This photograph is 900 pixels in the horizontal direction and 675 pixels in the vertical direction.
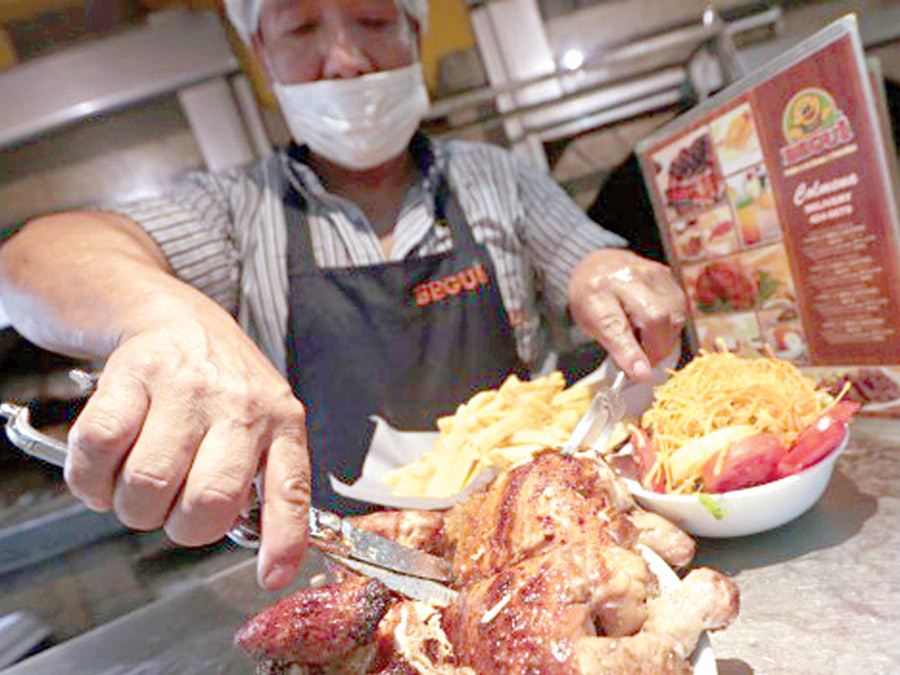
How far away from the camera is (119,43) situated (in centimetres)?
356

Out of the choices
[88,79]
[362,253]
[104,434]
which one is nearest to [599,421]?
[104,434]

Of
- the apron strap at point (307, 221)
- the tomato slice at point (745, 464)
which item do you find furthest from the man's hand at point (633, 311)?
the apron strap at point (307, 221)

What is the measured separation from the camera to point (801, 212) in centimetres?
160

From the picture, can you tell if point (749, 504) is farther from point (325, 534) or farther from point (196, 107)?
point (196, 107)

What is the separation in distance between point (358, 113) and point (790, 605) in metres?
2.11

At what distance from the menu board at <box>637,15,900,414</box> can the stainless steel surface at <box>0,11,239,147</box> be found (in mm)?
2993

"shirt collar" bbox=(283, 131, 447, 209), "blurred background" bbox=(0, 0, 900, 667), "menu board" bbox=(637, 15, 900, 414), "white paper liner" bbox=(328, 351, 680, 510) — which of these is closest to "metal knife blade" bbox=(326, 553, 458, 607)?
"white paper liner" bbox=(328, 351, 680, 510)

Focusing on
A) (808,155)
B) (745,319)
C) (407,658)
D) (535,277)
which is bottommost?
(407,658)

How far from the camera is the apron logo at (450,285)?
2.46 meters

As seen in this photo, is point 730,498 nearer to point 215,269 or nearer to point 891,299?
point 891,299

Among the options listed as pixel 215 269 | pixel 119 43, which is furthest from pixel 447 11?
pixel 215 269

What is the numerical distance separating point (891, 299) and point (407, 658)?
136 centimetres

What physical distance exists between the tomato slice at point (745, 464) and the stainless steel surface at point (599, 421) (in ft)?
0.95

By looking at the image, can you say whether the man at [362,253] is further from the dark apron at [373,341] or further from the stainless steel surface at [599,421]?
the stainless steel surface at [599,421]
